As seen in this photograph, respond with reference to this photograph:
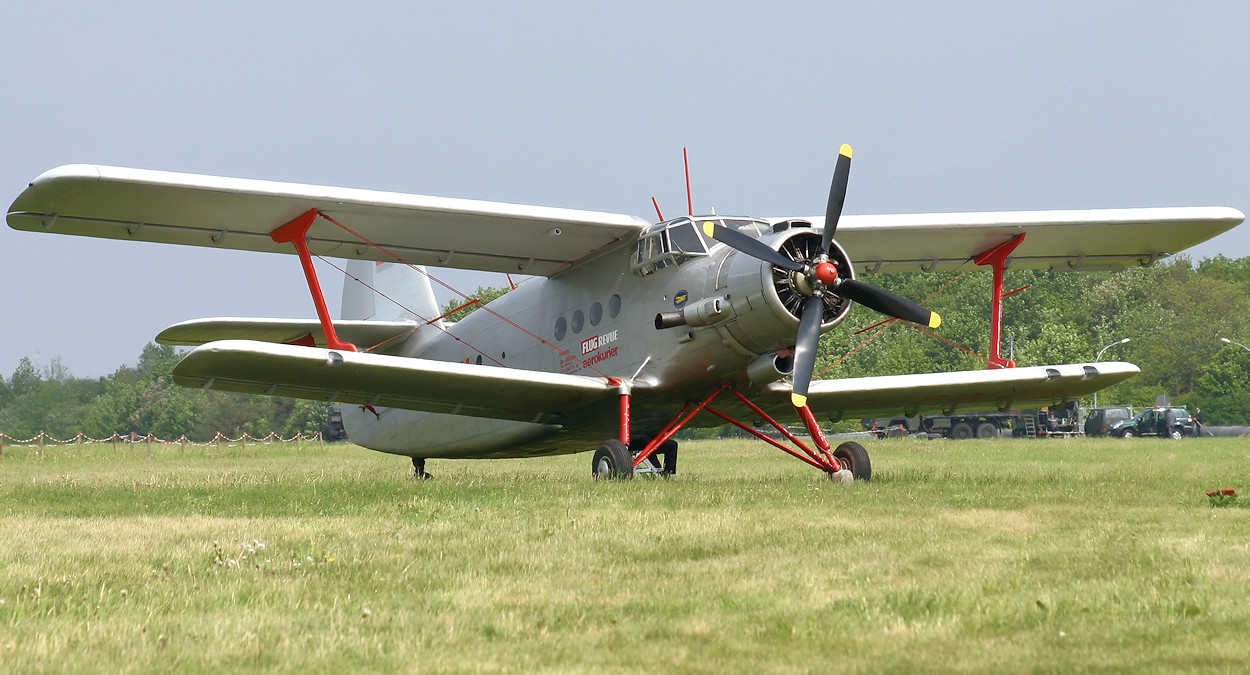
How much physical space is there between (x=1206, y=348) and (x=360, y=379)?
92.9 metres

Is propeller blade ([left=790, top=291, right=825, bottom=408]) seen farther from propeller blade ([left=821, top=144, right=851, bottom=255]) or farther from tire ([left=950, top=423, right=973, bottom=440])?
tire ([left=950, top=423, right=973, bottom=440])

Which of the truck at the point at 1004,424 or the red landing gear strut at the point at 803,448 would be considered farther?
the truck at the point at 1004,424

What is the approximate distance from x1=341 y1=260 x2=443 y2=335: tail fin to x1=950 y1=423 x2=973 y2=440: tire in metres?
43.1

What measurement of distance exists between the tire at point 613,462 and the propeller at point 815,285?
7.17 feet

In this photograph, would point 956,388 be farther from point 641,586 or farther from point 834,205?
point 641,586

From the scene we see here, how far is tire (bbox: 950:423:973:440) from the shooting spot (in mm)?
59312

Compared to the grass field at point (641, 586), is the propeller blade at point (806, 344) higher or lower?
higher

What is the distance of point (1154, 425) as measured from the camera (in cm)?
5659

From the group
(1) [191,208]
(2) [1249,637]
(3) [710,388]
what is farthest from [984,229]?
(2) [1249,637]

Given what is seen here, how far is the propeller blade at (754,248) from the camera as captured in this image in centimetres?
1273

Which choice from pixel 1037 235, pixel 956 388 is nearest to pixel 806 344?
pixel 956 388

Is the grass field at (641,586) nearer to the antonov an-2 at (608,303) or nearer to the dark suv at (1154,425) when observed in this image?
the antonov an-2 at (608,303)

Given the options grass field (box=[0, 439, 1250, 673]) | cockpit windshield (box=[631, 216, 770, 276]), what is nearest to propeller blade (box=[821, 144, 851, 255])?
cockpit windshield (box=[631, 216, 770, 276])

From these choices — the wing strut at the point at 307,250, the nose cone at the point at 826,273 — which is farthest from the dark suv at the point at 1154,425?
the wing strut at the point at 307,250
